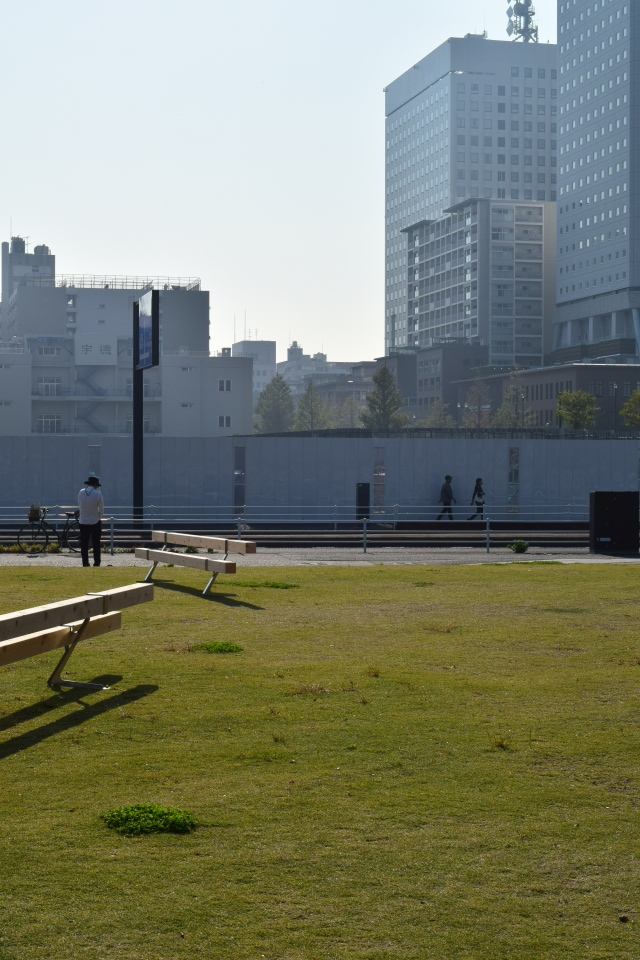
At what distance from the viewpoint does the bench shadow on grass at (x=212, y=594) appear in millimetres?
15555

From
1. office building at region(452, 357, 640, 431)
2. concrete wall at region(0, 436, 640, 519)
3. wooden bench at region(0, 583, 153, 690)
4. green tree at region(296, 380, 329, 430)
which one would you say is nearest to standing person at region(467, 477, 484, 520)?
concrete wall at region(0, 436, 640, 519)

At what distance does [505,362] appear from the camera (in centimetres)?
17588

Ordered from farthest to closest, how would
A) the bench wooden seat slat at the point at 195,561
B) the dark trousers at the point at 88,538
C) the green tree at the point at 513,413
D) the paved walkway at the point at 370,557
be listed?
the green tree at the point at 513,413, the paved walkway at the point at 370,557, the dark trousers at the point at 88,538, the bench wooden seat slat at the point at 195,561

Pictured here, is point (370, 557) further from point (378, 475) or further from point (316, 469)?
point (378, 475)

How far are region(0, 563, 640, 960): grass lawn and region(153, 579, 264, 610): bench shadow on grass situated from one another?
8.07ft

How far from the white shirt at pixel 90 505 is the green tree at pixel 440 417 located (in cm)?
13766

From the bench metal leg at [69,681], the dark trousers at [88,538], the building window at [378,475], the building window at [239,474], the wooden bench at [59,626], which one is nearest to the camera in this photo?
the wooden bench at [59,626]

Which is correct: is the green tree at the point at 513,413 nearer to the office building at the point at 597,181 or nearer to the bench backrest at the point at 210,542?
the office building at the point at 597,181

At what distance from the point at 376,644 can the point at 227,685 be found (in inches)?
109

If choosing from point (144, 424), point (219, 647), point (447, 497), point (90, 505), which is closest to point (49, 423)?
point (144, 424)

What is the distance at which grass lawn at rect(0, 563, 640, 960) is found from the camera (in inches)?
197

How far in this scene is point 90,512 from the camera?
21891 millimetres

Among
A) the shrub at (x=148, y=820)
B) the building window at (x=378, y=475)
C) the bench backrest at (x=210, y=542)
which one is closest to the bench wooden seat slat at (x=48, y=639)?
the shrub at (x=148, y=820)

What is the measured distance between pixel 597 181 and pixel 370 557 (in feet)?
458
